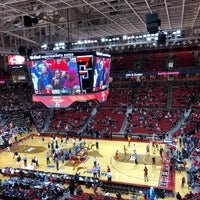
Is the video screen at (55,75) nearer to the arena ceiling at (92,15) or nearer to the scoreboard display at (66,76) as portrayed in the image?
the scoreboard display at (66,76)

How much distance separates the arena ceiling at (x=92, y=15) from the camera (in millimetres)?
12855

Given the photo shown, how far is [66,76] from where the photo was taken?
11344 mm

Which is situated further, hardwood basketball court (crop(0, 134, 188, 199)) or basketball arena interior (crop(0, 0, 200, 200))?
hardwood basketball court (crop(0, 134, 188, 199))

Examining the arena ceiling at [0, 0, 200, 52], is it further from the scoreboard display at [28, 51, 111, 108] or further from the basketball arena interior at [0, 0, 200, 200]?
the scoreboard display at [28, 51, 111, 108]

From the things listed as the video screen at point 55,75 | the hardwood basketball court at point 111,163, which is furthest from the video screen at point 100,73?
the hardwood basketball court at point 111,163

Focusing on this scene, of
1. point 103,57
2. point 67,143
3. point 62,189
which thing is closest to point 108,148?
point 67,143

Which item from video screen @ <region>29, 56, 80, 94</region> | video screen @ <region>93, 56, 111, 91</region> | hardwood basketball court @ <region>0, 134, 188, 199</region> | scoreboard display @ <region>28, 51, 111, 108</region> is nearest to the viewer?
scoreboard display @ <region>28, 51, 111, 108</region>

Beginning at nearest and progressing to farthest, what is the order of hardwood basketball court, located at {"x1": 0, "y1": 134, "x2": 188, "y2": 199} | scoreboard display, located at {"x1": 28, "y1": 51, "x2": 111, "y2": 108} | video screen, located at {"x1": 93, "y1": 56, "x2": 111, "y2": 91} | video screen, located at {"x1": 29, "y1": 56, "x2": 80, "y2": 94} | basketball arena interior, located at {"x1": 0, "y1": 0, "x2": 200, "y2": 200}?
scoreboard display, located at {"x1": 28, "y1": 51, "x2": 111, "y2": 108}, video screen, located at {"x1": 29, "y1": 56, "x2": 80, "y2": 94}, video screen, located at {"x1": 93, "y1": 56, "x2": 111, "y2": 91}, basketball arena interior, located at {"x1": 0, "y1": 0, "x2": 200, "y2": 200}, hardwood basketball court, located at {"x1": 0, "y1": 134, "x2": 188, "y2": 199}

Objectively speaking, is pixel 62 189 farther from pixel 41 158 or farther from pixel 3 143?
pixel 3 143

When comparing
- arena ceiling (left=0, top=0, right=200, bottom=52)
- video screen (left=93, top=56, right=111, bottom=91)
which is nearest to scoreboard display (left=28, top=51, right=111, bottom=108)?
video screen (left=93, top=56, right=111, bottom=91)

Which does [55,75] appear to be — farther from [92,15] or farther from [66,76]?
[92,15]

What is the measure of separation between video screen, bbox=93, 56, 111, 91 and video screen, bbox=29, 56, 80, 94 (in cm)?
84

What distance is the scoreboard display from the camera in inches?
432

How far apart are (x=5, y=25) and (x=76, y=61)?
992 cm
